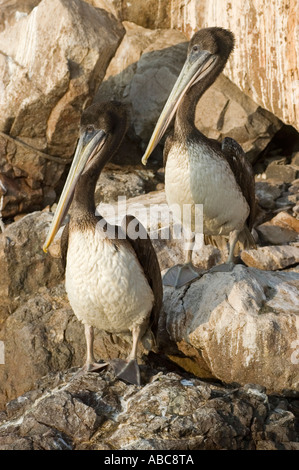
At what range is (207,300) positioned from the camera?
17.2ft

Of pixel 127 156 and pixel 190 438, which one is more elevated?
pixel 127 156

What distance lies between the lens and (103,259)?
446 cm

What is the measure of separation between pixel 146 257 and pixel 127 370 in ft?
2.55

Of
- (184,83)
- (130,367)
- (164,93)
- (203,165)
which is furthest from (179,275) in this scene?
(164,93)

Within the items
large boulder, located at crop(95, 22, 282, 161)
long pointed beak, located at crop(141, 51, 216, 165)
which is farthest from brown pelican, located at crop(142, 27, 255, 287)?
large boulder, located at crop(95, 22, 282, 161)

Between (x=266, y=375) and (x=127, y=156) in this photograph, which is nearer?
(x=266, y=375)

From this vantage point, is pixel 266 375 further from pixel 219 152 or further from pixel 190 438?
pixel 219 152

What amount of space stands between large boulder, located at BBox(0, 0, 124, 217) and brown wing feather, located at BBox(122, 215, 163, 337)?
361 centimetres

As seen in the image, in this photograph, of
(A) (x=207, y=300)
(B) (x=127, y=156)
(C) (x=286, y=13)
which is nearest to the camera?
(A) (x=207, y=300)

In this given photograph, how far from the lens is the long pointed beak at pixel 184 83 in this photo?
597cm

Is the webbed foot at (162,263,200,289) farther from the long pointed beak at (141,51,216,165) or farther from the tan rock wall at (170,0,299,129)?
the tan rock wall at (170,0,299,129)

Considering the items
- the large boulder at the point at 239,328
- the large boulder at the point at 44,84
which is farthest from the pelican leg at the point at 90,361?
the large boulder at the point at 44,84

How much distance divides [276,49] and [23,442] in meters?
5.95
